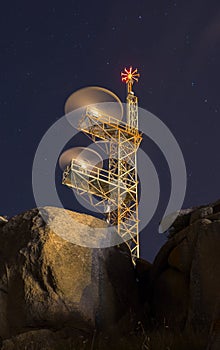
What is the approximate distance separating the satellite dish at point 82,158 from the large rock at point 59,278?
13897mm

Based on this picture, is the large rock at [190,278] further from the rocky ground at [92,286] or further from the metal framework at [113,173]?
the metal framework at [113,173]

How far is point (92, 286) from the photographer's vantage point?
9531 mm

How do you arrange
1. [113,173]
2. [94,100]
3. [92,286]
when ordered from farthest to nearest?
[113,173]
[94,100]
[92,286]

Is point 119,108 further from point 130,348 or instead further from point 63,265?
point 130,348

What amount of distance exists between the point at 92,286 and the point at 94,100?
47.2ft

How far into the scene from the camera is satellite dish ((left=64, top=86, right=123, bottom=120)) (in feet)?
Result: 70.5

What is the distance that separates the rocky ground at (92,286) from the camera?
8180 mm

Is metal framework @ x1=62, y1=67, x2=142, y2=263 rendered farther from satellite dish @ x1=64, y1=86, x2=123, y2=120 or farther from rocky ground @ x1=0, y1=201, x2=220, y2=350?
rocky ground @ x1=0, y1=201, x2=220, y2=350

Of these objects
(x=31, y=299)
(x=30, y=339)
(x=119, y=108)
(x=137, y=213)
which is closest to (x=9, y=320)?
(x=31, y=299)

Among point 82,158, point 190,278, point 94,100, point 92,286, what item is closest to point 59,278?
point 92,286

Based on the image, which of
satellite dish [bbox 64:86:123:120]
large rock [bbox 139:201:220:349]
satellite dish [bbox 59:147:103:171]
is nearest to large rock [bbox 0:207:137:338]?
large rock [bbox 139:201:220:349]

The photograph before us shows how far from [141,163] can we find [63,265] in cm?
1601

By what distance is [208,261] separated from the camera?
8.27 metres

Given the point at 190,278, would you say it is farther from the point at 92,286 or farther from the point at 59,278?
the point at 59,278
